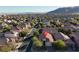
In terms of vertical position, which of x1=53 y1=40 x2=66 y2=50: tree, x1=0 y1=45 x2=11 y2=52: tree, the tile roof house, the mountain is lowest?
x1=0 y1=45 x2=11 y2=52: tree

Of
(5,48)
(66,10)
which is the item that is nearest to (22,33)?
(5,48)

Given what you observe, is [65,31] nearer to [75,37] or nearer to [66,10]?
[75,37]

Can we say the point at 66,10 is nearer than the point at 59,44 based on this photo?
No

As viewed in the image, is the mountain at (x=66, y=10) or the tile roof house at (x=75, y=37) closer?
the tile roof house at (x=75, y=37)

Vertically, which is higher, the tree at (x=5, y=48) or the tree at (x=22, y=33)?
the tree at (x=22, y=33)

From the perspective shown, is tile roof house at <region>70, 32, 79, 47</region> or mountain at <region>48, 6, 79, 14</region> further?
mountain at <region>48, 6, 79, 14</region>

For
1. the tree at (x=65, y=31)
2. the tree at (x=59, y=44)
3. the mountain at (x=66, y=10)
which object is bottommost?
the tree at (x=59, y=44)

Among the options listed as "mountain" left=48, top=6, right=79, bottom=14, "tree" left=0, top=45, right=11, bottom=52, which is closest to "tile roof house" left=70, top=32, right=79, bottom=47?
"mountain" left=48, top=6, right=79, bottom=14

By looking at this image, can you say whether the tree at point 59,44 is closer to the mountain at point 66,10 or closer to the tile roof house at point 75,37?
the tile roof house at point 75,37

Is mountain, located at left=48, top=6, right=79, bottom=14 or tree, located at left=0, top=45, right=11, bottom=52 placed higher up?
mountain, located at left=48, top=6, right=79, bottom=14

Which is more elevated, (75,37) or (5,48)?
(75,37)

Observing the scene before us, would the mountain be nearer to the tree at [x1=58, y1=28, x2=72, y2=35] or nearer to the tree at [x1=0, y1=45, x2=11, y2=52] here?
the tree at [x1=58, y1=28, x2=72, y2=35]

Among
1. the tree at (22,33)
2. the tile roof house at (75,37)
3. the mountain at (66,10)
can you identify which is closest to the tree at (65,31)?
the tile roof house at (75,37)
